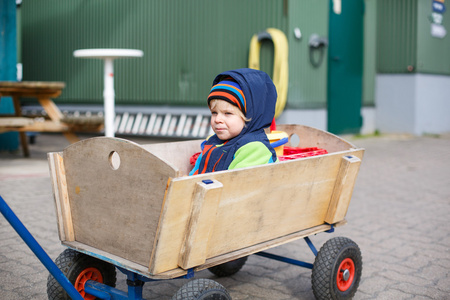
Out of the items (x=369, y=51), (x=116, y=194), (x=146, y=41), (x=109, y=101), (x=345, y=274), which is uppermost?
(x=146, y=41)

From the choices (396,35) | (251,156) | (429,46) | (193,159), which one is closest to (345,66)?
(396,35)

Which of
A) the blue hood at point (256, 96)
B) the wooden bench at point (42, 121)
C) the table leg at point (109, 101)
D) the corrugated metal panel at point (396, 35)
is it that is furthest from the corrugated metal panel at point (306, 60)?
the blue hood at point (256, 96)

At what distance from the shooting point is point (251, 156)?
9.05 feet

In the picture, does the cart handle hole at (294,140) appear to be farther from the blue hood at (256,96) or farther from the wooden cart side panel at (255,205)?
the blue hood at (256,96)

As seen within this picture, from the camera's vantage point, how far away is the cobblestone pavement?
3.31 m

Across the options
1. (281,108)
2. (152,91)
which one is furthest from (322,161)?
(152,91)

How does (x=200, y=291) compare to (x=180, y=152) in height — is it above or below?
below

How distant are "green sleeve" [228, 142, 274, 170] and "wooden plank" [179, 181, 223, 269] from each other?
1.59 ft

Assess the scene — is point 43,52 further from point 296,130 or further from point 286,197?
point 286,197

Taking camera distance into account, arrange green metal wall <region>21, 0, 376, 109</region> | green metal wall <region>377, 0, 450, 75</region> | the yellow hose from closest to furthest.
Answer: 1. the yellow hose
2. green metal wall <region>21, 0, 376, 109</region>
3. green metal wall <region>377, 0, 450, 75</region>

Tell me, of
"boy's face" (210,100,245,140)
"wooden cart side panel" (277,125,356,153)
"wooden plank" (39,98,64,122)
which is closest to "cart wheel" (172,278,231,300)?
"boy's face" (210,100,245,140)

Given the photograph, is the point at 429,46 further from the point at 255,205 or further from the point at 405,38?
the point at 255,205

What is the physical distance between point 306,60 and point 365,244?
6784 mm

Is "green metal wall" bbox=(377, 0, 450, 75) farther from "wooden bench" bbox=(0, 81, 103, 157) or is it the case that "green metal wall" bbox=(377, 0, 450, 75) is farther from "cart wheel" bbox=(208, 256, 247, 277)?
"cart wheel" bbox=(208, 256, 247, 277)
